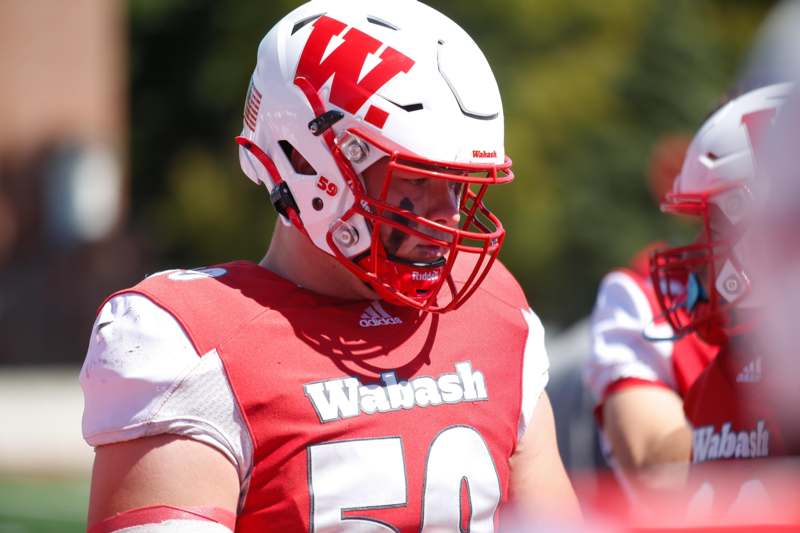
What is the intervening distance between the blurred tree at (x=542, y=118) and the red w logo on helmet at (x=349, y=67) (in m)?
16.0

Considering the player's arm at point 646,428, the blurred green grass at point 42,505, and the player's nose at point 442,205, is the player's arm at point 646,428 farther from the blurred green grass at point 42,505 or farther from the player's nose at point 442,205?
the blurred green grass at point 42,505

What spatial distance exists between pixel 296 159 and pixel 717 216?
1078mm

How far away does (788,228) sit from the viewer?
3.55 ft

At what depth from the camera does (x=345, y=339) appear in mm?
2145

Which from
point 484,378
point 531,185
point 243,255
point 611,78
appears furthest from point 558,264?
point 484,378

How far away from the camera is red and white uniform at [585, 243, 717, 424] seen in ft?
10.8

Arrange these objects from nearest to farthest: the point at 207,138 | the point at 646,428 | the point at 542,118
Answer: the point at 646,428
the point at 542,118
the point at 207,138

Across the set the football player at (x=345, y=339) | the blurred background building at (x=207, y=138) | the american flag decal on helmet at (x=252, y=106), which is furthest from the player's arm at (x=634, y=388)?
the blurred background building at (x=207, y=138)

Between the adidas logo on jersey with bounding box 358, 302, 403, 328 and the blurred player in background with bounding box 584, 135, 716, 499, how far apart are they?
0.98 m

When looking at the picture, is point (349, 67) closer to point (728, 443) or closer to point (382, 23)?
point (382, 23)

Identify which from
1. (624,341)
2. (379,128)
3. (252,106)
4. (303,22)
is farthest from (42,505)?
(379,128)

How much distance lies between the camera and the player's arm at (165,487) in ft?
6.27

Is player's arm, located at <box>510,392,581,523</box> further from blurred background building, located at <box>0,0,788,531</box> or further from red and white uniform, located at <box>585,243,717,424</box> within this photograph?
blurred background building, located at <box>0,0,788,531</box>

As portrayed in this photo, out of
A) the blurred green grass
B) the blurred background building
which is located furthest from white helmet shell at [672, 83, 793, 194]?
the blurred background building
